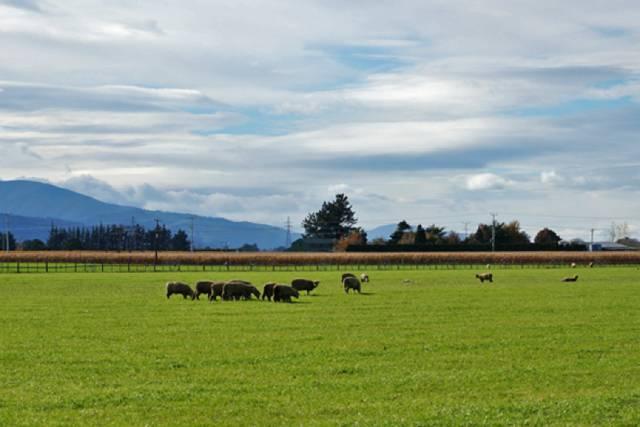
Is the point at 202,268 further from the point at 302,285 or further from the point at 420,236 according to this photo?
the point at 420,236

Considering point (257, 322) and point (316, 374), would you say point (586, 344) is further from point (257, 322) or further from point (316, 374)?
point (257, 322)

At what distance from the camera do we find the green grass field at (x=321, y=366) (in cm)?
1418

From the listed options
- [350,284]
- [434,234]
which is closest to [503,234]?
[434,234]

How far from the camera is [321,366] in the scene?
1870 centimetres

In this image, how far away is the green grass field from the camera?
558 inches

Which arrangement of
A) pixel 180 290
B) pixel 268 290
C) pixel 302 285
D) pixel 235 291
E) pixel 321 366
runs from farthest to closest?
pixel 302 285, pixel 180 290, pixel 235 291, pixel 268 290, pixel 321 366

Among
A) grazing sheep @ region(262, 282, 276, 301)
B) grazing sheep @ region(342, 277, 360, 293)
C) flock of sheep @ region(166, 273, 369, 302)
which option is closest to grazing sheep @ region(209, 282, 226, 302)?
flock of sheep @ region(166, 273, 369, 302)

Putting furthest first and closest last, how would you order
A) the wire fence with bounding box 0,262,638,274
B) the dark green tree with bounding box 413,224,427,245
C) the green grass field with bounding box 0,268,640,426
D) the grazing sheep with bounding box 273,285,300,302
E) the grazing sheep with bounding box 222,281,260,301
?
the dark green tree with bounding box 413,224,427,245 < the wire fence with bounding box 0,262,638,274 < the grazing sheep with bounding box 222,281,260,301 < the grazing sheep with bounding box 273,285,300,302 < the green grass field with bounding box 0,268,640,426

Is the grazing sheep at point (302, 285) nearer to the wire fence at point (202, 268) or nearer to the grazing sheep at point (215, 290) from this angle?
the grazing sheep at point (215, 290)

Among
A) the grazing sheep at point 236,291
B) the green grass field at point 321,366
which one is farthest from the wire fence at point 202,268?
the green grass field at point 321,366

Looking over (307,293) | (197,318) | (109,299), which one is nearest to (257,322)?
(197,318)

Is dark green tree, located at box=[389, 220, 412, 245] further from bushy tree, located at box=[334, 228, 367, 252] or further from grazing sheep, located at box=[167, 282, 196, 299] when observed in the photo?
grazing sheep, located at box=[167, 282, 196, 299]

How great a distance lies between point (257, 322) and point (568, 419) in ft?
52.1

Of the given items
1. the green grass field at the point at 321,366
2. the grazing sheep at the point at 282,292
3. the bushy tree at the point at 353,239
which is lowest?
the green grass field at the point at 321,366
